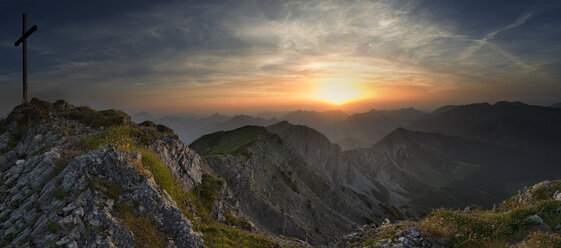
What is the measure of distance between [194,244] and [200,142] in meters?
118

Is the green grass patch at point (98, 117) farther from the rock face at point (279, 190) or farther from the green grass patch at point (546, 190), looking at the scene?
the green grass patch at point (546, 190)

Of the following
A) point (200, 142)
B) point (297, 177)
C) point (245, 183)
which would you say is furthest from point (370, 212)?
point (200, 142)

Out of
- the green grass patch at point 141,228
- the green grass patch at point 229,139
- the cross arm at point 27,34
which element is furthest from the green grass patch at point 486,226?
the green grass patch at point 229,139

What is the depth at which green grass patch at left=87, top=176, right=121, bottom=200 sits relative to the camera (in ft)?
35.4

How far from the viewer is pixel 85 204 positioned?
10.2 metres

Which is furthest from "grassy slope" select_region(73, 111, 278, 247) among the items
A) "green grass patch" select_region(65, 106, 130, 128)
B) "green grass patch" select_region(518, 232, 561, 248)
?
"green grass patch" select_region(518, 232, 561, 248)

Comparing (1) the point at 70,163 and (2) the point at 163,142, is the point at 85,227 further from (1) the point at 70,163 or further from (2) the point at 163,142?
(2) the point at 163,142

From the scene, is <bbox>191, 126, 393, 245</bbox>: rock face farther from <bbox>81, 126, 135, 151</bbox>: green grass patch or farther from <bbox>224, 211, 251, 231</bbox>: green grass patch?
<bbox>81, 126, 135, 151</bbox>: green grass patch

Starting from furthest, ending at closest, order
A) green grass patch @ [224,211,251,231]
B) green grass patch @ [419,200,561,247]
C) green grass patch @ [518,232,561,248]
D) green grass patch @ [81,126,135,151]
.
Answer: green grass patch @ [224,211,251,231] < green grass patch @ [81,126,135,151] < green grass patch @ [419,200,561,247] < green grass patch @ [518,232,561,248]

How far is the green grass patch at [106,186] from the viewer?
35.4 ft

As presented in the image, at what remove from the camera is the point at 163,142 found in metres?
22.0

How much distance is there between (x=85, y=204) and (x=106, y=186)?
3.59ft

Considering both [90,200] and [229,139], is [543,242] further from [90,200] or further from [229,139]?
[229,139]

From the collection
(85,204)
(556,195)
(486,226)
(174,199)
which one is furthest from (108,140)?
(556,195)
